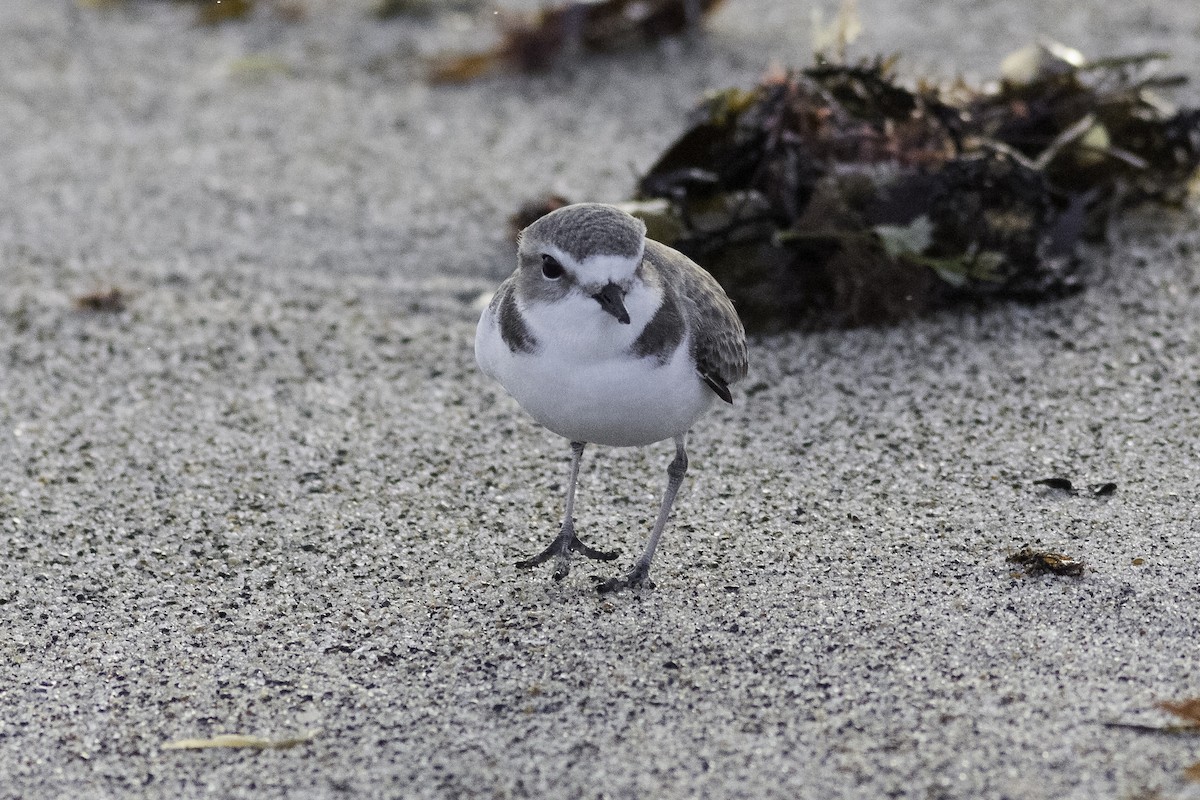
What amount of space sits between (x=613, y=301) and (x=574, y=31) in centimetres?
481

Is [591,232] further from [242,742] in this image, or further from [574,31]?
[574,31]

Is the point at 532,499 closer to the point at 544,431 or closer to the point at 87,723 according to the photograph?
the point at 544,431

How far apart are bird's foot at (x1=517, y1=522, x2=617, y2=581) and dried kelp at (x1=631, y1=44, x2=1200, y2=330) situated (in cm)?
151

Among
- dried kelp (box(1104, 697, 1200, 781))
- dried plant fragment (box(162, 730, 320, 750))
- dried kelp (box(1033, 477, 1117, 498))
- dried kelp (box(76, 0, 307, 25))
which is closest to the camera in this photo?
dried kelp (box(1104, 697, 1200, 781))

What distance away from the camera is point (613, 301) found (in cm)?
315

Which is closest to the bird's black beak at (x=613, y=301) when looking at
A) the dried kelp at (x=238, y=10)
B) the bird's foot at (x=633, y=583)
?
the bird's foot at (x=633, y=583)

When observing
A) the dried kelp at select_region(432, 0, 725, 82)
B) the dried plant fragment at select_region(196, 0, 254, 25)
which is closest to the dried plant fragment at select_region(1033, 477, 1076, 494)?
the dried kelp at select_region(432, 0, 725, 82)

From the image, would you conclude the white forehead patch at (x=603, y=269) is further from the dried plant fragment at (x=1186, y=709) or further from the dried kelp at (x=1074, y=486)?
the dried kelp at (x=1074, y=486)

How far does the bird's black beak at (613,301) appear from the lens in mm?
3129

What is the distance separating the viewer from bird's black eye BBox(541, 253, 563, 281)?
3244 millimetres

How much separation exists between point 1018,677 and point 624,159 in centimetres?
382

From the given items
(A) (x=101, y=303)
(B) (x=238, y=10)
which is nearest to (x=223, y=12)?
(B) (x=238, y=10)

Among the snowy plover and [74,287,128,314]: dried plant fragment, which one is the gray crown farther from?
[74,287,128,314]: dried plant fragment

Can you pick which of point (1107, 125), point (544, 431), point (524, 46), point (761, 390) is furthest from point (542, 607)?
point (524, 46)
